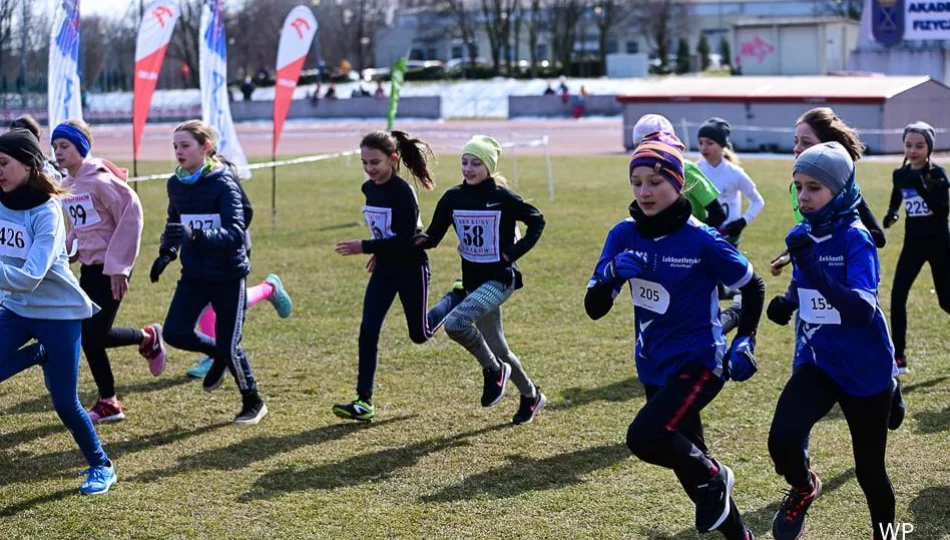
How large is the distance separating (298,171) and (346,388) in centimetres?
2087

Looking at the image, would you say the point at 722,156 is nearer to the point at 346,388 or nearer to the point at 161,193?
the point at 346,388

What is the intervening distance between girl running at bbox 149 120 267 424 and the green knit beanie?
4.85 feet

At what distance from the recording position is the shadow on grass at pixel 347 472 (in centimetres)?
609

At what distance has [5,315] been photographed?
5930 millimetres

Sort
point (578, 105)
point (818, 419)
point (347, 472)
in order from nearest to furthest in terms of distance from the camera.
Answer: point (818, 419) < point (347, 472) < point (578, 105)

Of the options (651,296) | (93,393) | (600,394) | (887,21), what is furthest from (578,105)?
(651,296)

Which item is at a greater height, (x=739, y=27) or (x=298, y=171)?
(x=739, y=27)

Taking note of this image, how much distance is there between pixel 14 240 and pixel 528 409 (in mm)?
3272

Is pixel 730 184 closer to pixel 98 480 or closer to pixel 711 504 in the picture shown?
pixel 711 504

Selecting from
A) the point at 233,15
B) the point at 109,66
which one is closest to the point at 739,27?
the point at 109,66

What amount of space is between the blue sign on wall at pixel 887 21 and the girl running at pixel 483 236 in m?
36.1

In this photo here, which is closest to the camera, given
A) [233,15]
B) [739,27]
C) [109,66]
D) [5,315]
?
[5,315]

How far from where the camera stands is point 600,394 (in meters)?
8.01

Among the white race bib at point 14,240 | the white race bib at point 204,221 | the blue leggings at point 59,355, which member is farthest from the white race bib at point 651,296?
the white race bib at point 204,221
